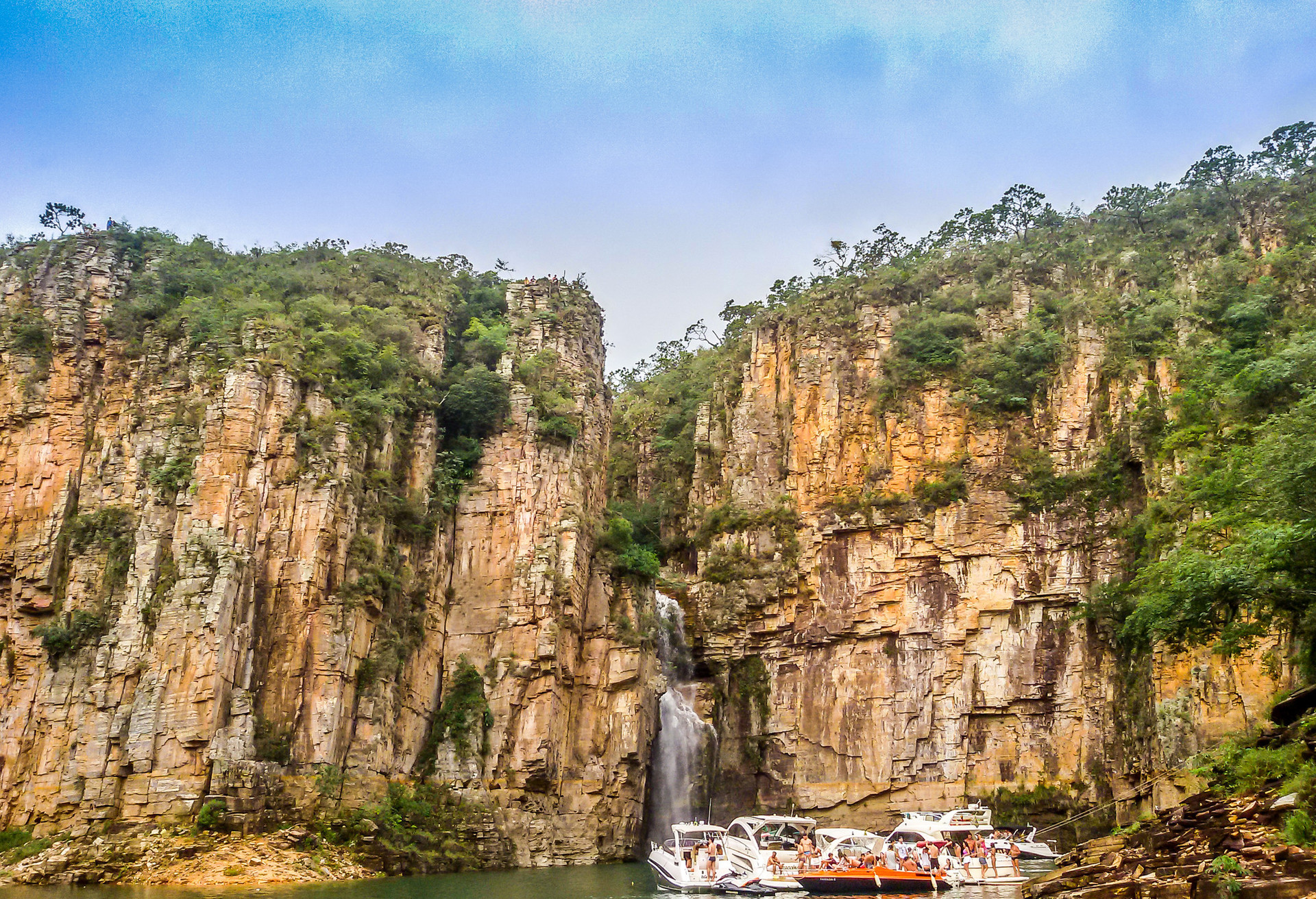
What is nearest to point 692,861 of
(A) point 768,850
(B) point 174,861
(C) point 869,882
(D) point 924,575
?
(A) point 768,850

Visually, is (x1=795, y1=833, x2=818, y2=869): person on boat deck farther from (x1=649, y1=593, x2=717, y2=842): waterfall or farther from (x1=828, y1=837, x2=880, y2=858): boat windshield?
(x1=649, y1=593, x2=717, y2=842): waterfall

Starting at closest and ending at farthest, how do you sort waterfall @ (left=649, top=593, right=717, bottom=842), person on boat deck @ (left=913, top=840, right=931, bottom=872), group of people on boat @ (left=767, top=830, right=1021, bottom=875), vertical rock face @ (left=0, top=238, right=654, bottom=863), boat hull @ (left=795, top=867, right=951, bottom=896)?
1. boat hull @ (left=795, top=867, right=951, bottom=896)
2. group of people on boat @ (left=767, top=830, right=1021, bottom=875)
3. person on boat deck @ (left=913, top=840, right=931, bottom=872)
4. vertical rock face @ (left=0, top=238, right=654, bottom=863)
5. waterfall @ (left=649, top=593, right=717, bottom=842)

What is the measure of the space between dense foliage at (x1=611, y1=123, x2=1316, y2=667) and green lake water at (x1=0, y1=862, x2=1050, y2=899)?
16.0 m

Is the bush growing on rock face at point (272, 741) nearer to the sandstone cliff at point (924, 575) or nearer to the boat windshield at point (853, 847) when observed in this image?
the boat windshield at point (853, 847)

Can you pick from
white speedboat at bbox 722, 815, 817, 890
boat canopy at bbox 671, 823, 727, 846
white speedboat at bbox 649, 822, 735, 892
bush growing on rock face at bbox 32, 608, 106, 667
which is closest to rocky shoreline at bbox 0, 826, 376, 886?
bush growing on rock face at bbox 32, 608, 106, 667

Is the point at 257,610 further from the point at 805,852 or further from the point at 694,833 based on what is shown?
the point at 805,852

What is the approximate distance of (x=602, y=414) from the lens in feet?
184

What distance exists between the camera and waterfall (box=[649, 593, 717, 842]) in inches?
1849

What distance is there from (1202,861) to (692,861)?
20511mm

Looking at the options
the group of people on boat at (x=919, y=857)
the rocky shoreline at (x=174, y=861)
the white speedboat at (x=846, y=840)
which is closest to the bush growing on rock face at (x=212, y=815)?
the rocky shoreline at (x=174, y=861)

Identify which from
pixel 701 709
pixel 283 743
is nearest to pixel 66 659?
pixel 283 743

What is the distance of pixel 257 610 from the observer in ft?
126

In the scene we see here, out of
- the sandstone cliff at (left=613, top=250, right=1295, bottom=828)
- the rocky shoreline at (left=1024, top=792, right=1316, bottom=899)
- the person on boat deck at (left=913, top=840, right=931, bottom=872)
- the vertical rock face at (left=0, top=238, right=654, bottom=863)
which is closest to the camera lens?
the rocky shoreline at (left=1024, top=792, right=1316, bottom=899)

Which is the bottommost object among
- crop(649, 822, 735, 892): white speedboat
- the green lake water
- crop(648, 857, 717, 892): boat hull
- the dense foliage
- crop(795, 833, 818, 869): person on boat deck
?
the green lake water
